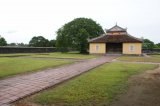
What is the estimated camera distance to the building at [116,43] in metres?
40.9

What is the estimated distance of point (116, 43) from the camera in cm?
4388

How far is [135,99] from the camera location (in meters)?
6.68

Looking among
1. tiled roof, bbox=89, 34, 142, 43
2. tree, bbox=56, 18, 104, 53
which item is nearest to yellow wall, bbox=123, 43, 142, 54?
tiled roof, bbox=89, 34, 142, 43

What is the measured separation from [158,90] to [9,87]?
5.29m

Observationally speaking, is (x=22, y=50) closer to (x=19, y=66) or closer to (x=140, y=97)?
(x=19, y=66)

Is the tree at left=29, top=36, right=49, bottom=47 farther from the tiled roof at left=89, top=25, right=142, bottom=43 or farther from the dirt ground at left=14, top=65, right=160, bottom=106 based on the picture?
the dirt ground at left=14, top=65, right=160, bottom=106

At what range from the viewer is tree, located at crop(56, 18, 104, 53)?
143 feet

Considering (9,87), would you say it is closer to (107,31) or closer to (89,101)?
(89,101)

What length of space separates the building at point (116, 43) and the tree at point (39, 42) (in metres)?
29.7

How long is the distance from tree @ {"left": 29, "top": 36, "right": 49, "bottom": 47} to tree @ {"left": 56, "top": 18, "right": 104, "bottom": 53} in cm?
2470

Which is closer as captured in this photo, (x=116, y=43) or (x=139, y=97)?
(x=139, y=97)

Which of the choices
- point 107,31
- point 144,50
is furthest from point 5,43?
point 144,50

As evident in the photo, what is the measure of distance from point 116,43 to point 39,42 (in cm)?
3368

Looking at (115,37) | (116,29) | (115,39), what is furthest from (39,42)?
(115,39)
